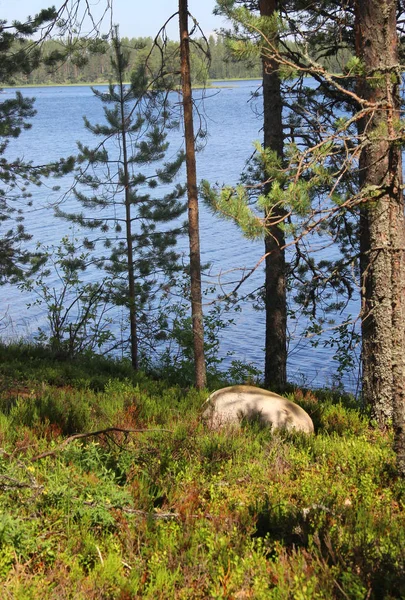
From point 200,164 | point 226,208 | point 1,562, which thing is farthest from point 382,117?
point 200,164

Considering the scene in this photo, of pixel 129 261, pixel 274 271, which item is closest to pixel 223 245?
pixel 129 261

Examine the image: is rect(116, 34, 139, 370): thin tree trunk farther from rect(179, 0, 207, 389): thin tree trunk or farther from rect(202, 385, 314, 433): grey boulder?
rect(202, 385, 314, 433): grey boulder

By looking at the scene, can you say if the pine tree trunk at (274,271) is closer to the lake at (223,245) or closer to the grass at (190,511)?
the lake at (223,245)

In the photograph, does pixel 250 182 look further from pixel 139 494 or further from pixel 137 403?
pixel 139 494

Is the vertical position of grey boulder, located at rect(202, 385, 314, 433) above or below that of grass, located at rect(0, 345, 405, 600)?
below

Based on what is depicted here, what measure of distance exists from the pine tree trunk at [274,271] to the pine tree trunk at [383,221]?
3.17 meters

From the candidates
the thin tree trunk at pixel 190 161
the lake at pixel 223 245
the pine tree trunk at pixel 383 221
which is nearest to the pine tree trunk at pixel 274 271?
the lake at pixel 223 245

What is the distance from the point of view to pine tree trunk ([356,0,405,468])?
247 inches

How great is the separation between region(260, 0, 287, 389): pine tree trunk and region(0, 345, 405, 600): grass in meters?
4.45

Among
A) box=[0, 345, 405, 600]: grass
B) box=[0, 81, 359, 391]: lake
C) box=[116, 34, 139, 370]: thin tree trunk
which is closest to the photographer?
box=[0, 345, 405, 600]: grass

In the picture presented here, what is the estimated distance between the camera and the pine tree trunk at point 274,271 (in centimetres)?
1094

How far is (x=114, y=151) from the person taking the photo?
1603 inches

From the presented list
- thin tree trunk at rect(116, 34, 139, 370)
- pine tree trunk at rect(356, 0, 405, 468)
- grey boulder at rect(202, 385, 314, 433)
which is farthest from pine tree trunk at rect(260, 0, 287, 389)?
thin tree trunk at rect(116, 34, 139, 370)

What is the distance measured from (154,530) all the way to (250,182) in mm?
9257
